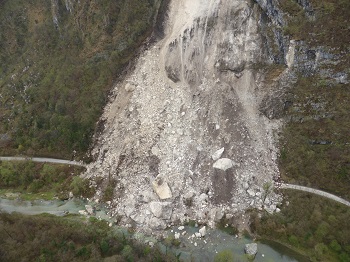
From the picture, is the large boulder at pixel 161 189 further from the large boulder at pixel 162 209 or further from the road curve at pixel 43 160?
the road curve at pixel 43 160

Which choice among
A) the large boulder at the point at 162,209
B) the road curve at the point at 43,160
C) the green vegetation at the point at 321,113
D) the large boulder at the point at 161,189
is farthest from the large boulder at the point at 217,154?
the road curve at the point at 43,160

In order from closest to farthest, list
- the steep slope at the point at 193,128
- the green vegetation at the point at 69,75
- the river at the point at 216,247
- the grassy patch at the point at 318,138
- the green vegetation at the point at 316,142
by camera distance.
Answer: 1. the river at the point at 216,247
2. the green vegetation at the point at 316,142
3. the grassy patch at the point at 318,138
4. the steep slope at the point at 193,128
5. the green vegetation at the point at 69,75

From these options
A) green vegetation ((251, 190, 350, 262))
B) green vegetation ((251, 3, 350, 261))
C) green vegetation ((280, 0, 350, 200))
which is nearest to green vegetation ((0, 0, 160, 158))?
green vegetation ((280, 0, 350, 200))

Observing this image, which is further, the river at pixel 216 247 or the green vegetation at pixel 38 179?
the green vegetation at pixel 38 179

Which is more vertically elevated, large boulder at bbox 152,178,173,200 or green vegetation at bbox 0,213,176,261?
large boulder at bbox 152,178,173,200

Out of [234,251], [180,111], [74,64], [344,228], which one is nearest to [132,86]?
[180,111]

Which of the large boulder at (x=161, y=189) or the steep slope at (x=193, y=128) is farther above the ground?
the steep slope at (x=193, y=128)

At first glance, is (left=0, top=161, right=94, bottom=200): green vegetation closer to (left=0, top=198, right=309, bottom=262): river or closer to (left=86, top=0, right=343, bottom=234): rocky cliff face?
(left=86, top=0, right=343, bottom=234): rocky cliff face
